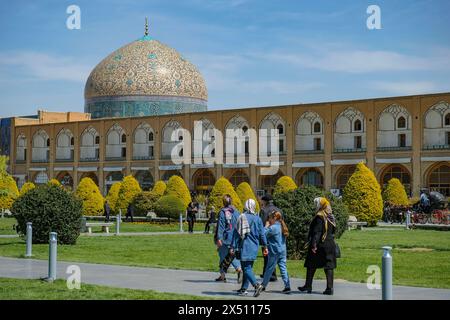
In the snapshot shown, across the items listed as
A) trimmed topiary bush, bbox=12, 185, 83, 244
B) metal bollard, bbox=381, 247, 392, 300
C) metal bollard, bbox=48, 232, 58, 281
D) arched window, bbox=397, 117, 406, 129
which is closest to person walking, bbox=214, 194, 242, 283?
metal bollard, bbox=48, 232, 58, 281

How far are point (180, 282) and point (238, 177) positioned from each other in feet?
146

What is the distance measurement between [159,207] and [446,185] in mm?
17317

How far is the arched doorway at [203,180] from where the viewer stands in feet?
191

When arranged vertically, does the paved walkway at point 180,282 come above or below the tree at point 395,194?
below

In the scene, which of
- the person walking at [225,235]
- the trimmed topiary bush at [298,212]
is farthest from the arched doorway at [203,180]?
the person walking at [225,235]

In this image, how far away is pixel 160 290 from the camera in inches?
443

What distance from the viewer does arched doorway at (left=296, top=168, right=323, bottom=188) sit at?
52.7 m

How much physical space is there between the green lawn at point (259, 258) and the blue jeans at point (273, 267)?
1893 mm

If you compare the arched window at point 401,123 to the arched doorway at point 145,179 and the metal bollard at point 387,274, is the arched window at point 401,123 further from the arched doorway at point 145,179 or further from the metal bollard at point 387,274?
the metal bollard at point 387,274

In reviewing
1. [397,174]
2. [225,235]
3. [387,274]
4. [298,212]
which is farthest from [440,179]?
[387,274]

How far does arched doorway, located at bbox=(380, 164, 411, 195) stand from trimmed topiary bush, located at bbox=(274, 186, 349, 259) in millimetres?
32736

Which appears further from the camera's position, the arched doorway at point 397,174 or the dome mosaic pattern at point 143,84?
the dome mosaic pattern at point 143,84

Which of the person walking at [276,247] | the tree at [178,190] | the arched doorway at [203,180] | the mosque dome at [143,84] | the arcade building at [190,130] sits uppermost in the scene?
the mosque dome at [143,84]

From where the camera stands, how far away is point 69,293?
1097 cm
